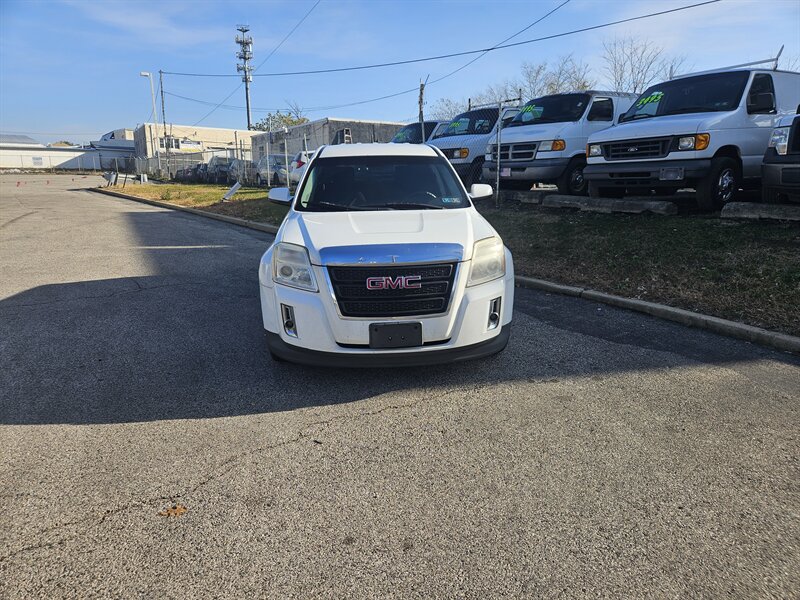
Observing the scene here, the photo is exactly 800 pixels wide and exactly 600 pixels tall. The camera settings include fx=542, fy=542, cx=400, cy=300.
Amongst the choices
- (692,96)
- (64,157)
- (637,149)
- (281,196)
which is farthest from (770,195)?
(64,157)

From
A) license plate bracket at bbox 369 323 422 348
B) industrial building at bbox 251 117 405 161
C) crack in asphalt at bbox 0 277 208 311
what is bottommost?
crack in asphalt at bbox 0 277 208 311

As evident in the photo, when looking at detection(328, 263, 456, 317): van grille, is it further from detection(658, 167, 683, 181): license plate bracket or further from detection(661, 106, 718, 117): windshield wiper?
detection(661, 106, 718, 117): windshield wiper

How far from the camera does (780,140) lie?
6.77 metres

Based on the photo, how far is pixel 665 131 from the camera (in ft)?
26.6

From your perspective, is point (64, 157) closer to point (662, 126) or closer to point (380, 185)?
point (662, 126)

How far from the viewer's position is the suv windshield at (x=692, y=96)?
830 centimetres

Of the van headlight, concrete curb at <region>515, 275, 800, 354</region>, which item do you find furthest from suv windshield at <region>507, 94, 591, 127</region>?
concrete curb at <region>515, 275, 800, 354</region>

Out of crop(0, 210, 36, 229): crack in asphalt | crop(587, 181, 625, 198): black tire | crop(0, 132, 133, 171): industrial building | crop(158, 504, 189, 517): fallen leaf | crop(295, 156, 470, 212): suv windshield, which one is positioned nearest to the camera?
crop(158, 504, 189, 517): fallen leaf

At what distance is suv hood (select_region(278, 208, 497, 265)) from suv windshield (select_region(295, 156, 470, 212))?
27 centimetres

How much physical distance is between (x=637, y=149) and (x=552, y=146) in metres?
2.22

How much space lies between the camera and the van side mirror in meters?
8.02

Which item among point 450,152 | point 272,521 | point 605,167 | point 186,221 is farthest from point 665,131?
point 186,221

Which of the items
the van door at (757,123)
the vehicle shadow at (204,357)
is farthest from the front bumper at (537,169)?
the vehicle shadow at (204,357)

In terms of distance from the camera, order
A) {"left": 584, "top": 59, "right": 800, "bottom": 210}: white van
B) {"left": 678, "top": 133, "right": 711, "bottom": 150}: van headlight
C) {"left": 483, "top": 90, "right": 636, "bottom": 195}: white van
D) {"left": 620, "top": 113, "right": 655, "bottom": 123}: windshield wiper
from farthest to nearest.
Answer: {"left": 483, "top": 90, "right": 636, "bottom": 195}: white van < {"left": 620, "top": 113, "right": 655, "bottom": 123}: windshield wiper < {"left": 584, "top": 59, "right": 800, "bottom": 210}: white van < {"left": 678, "top": 133, "right": 711, "bottom": 150}: van headlight
